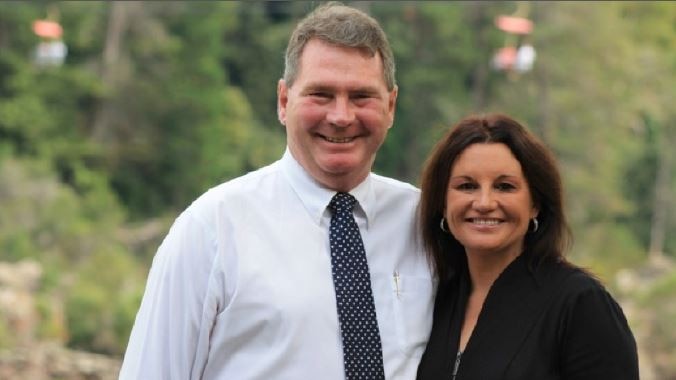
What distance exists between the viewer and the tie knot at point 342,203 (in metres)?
3.87

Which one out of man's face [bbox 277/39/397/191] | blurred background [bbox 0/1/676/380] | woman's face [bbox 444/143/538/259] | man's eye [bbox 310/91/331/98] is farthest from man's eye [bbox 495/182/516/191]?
blurred background [bbox 0/1/676/380]

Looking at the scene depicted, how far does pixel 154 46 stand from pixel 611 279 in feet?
39.4

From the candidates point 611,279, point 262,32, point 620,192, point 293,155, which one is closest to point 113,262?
point 611,279

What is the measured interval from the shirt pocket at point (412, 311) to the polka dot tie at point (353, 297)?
8cm

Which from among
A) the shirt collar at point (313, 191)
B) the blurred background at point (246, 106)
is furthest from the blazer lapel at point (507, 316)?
the blurred background at point (246, 106)

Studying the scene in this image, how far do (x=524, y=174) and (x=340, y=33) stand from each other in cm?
58

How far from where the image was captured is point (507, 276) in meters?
3.91

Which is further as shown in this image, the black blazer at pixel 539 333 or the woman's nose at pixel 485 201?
the woman's nose at pixel 485 201

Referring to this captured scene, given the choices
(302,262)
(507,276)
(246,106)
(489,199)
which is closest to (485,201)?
(489,199)

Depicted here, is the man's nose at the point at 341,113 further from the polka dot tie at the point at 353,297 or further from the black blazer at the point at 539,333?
the black blazer at the point at 539,333

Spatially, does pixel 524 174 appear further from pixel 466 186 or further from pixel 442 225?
pixel 442 225

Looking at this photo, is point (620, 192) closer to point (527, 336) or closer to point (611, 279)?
point (611, 279)

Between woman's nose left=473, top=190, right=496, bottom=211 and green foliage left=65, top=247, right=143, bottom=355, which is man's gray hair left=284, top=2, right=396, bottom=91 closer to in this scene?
woman's nose left=473, top=190, right=496, bottom=211

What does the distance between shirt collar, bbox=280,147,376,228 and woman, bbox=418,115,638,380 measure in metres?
0.18
